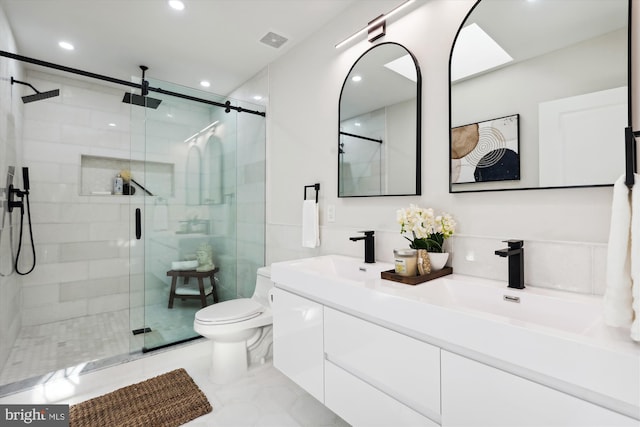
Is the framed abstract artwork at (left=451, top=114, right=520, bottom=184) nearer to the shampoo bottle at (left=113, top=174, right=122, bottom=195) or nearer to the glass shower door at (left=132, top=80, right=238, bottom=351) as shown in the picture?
the glass shower door at (left=132, top=80, right=238, bottom=351)

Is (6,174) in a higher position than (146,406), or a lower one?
higher

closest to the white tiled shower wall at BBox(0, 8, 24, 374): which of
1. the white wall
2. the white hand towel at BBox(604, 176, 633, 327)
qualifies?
the white wall

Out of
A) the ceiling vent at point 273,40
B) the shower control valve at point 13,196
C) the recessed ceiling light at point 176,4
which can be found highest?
the ceiling vent at point 273,40

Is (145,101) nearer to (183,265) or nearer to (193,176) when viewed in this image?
(193,176)

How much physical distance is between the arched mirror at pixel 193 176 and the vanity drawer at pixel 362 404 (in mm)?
1713

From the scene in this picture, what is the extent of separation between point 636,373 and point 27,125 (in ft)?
13.9

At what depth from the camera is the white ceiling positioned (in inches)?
78.6

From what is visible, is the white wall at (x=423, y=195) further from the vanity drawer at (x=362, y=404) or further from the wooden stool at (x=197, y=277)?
the vanity drawer at (x=362, y=404)

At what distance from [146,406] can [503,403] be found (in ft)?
6.00

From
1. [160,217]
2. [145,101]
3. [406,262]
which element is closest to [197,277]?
[160,217]

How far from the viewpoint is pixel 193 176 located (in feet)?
8.05

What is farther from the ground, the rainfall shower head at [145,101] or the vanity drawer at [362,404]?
the rainfall shower head at [145,101]

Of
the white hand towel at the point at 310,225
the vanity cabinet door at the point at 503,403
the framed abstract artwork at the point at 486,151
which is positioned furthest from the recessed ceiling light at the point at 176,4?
the vanity cabinet door at the point at 503,403

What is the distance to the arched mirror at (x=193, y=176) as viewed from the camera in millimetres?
2432
